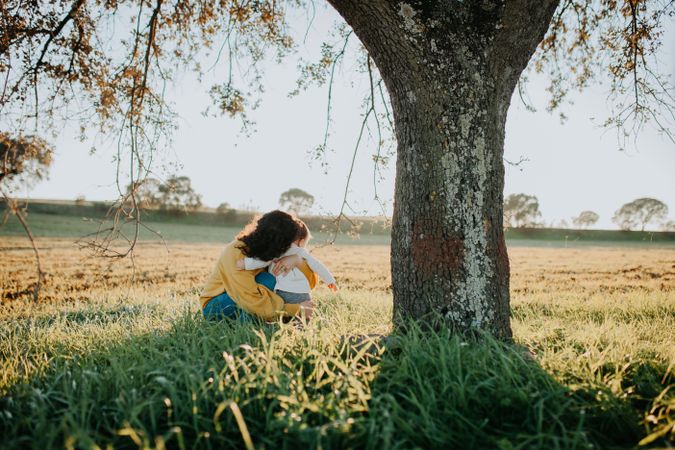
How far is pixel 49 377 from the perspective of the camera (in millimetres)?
2947

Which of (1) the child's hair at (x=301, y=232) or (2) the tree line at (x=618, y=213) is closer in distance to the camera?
(1) the child's hair at (x=301, y=232)

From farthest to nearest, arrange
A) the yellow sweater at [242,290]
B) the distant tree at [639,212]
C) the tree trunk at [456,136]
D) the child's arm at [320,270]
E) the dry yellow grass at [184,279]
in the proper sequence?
1. the distant tree at [639,212]
2. the dry yellow grass at [184,279]
3. the child's arm at [320,270]
4. the yellow sweater at [242,290]
5. the tree trunk at [456,136]

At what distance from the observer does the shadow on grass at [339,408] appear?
200cm

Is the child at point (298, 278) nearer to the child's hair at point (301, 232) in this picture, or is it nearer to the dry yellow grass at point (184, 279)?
the child's hair at point (301, 232)

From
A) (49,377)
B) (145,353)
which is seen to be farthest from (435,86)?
(49,377)

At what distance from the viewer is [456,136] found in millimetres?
3348

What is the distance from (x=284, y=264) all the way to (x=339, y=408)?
2.65 meters

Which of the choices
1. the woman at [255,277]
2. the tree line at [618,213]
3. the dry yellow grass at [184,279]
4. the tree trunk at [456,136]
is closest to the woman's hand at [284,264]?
the woman at [255,277]

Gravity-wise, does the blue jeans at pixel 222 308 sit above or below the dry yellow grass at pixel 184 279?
above

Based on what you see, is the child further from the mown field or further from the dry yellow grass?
the dry yellow grass

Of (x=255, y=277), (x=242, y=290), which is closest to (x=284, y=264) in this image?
(x=255, y=277)

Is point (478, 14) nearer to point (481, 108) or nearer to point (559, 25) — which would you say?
point (481, 108)

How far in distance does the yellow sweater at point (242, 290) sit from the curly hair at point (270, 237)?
18cm

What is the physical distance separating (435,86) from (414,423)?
263cm
